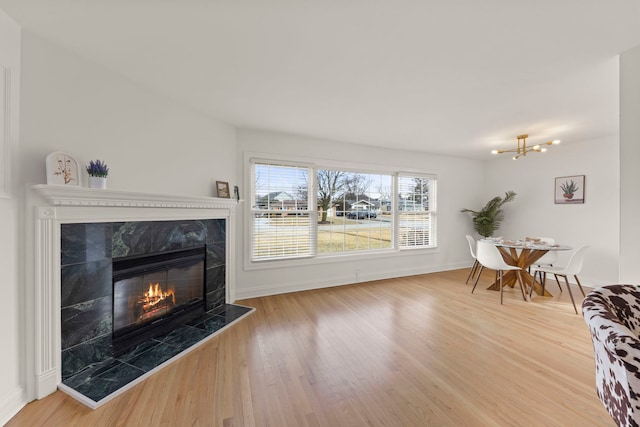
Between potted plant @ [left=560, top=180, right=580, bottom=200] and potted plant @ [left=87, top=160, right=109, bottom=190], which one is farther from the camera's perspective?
potted plant @ [left=560, top=180, right=580, bottom=200]

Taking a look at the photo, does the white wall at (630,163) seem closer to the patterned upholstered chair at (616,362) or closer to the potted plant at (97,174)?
the patterned upholstered chair at (616,362)

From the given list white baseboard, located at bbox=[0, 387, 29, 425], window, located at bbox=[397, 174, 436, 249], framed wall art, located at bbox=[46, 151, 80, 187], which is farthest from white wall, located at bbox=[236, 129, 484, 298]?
white baseboard, located at bbox=[0, 387, 29, 425]

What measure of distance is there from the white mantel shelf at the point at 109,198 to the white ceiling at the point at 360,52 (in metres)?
1.04

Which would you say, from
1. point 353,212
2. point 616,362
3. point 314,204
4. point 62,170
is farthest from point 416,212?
point 62,170

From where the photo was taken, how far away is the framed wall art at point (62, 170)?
172 centimetres

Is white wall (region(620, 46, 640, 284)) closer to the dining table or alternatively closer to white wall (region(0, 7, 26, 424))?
the dining table

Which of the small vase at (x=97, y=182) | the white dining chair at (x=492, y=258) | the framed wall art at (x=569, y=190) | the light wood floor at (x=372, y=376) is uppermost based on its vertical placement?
the framed wall art at (x=569, y=190)

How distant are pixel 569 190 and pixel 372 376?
5.01 meters

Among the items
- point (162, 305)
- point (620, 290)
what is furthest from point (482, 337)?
point (162, 305)

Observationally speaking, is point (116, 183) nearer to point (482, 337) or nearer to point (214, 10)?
point (214, 10)

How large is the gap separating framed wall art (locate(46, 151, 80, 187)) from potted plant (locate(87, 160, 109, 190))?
0.08 meters

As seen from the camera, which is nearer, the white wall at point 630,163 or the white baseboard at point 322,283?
the white wall at point 630,163

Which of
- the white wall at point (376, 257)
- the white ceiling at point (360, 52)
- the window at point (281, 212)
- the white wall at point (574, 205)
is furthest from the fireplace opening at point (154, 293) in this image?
the white wall at point (574, 205)

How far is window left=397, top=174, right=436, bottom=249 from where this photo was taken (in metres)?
4.97
